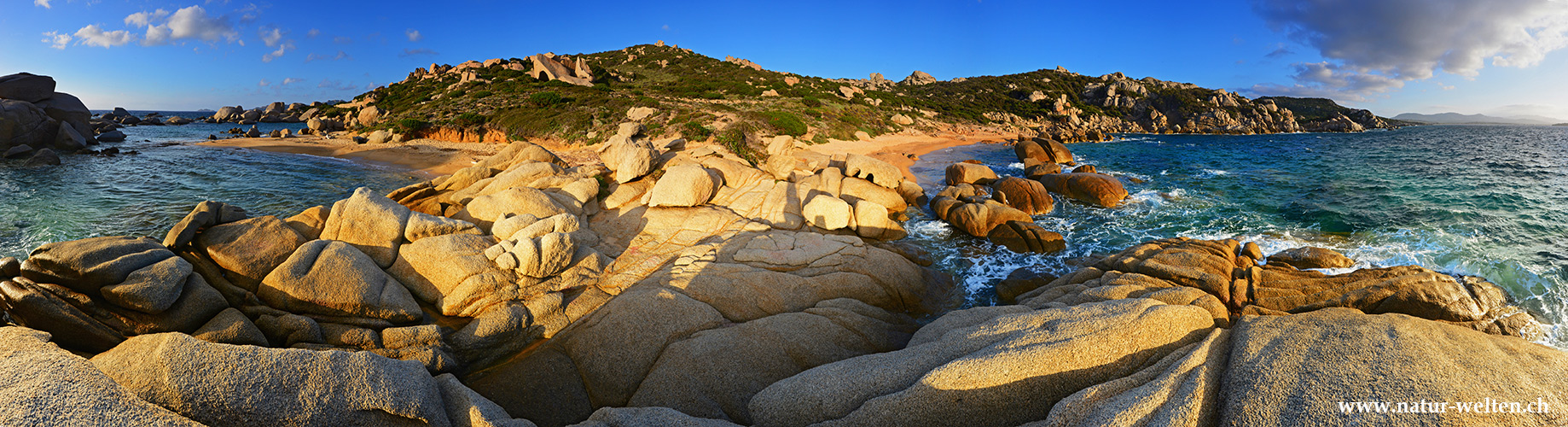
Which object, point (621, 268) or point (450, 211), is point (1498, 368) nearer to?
point (621, 268)

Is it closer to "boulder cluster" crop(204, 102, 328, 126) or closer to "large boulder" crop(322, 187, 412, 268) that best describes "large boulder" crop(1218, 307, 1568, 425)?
"large boulder" crop(322, 187, 412, 268)

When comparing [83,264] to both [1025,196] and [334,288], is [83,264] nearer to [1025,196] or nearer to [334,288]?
[334,288]

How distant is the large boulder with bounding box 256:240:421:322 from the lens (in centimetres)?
847

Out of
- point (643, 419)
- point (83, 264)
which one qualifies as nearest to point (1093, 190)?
point (643, 419)

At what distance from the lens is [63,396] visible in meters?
3.95

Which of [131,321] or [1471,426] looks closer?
[1471,426]

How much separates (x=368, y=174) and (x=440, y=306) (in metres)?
21.0

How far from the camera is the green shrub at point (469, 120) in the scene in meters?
38.3

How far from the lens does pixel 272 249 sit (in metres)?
9.18

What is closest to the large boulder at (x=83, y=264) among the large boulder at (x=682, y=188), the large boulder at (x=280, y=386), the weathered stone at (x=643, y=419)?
the large boulder at (x=280, y=386)

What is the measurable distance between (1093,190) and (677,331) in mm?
19183

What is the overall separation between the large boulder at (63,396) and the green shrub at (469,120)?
38.6m

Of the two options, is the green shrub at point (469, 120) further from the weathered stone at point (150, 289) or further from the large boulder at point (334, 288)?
the weathered stone at point (150, 289)

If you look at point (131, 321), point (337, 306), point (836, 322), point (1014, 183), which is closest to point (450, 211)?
point (337, 306)
